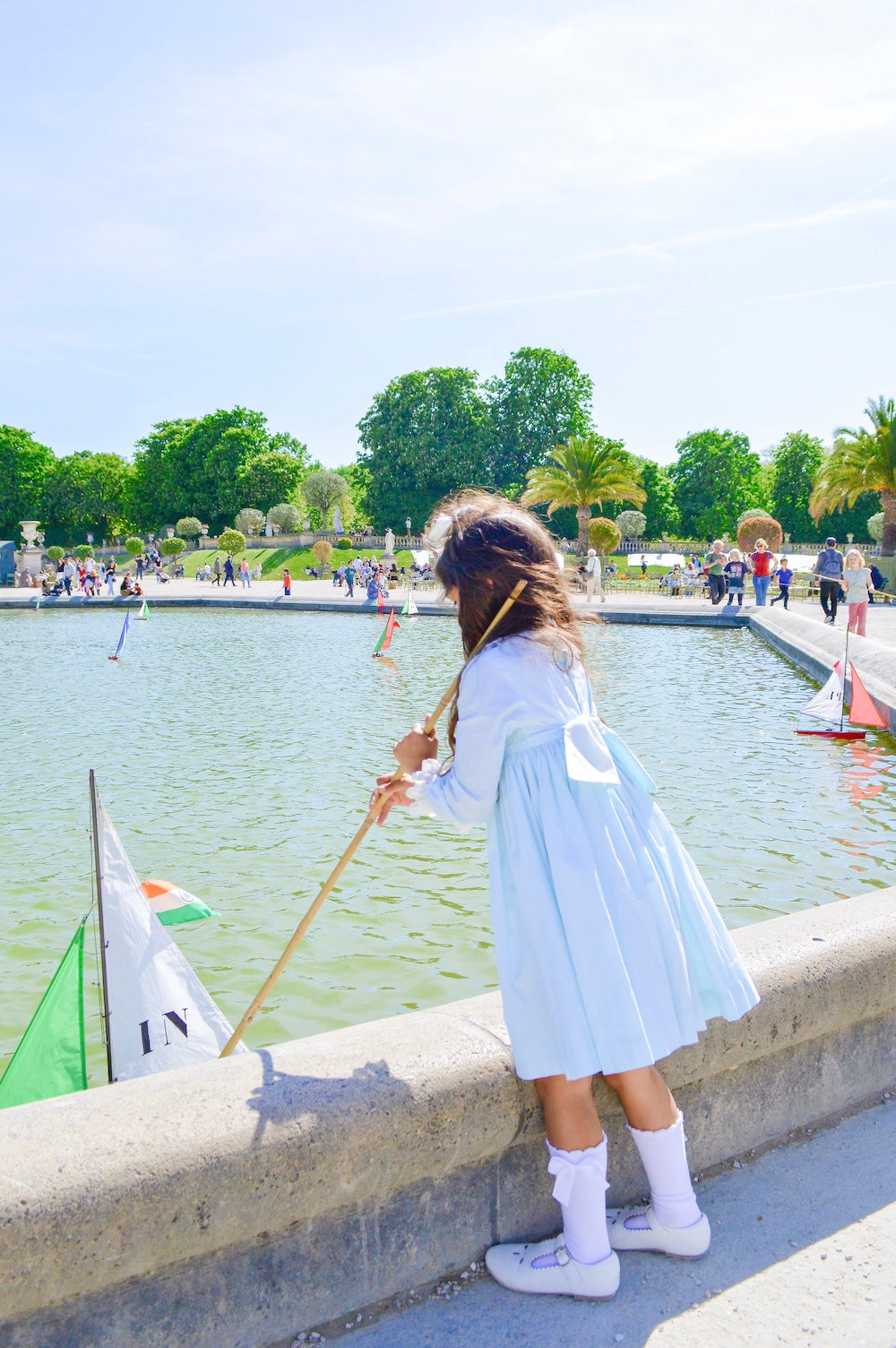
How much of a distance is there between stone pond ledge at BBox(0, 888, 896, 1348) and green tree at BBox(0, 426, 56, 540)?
79.1 meters

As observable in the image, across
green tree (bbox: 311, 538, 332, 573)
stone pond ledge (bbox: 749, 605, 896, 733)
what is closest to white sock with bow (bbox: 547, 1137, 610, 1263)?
stone pond ledge (bbox: 749, 605, 896, 733)

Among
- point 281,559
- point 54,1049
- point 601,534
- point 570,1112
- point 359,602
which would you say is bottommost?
point 54,1049

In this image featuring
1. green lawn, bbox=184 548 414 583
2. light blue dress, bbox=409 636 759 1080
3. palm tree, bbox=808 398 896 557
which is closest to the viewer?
light blue dress, bbox=409 636 759 1080

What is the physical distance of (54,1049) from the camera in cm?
282

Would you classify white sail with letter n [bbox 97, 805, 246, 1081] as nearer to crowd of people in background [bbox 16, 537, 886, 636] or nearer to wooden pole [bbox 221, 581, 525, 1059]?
wooden pole [bbox 221, 581, 525, 1059]

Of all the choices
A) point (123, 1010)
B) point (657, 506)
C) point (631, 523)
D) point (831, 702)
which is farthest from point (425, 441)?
point (123, 1010)

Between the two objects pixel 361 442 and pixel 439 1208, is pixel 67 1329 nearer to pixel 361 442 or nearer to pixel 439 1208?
pixel 439 1208

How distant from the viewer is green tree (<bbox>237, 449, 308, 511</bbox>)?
66.6 metres

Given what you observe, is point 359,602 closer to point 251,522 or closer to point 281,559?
point 281,559

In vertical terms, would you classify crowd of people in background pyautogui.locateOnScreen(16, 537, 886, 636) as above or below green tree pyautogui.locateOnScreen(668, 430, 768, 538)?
below

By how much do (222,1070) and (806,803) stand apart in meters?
6.22

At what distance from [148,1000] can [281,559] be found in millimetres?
51346

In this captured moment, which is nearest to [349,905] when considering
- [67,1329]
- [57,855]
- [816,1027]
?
[57,855]

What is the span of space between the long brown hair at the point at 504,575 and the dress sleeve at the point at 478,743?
4.9 inches
